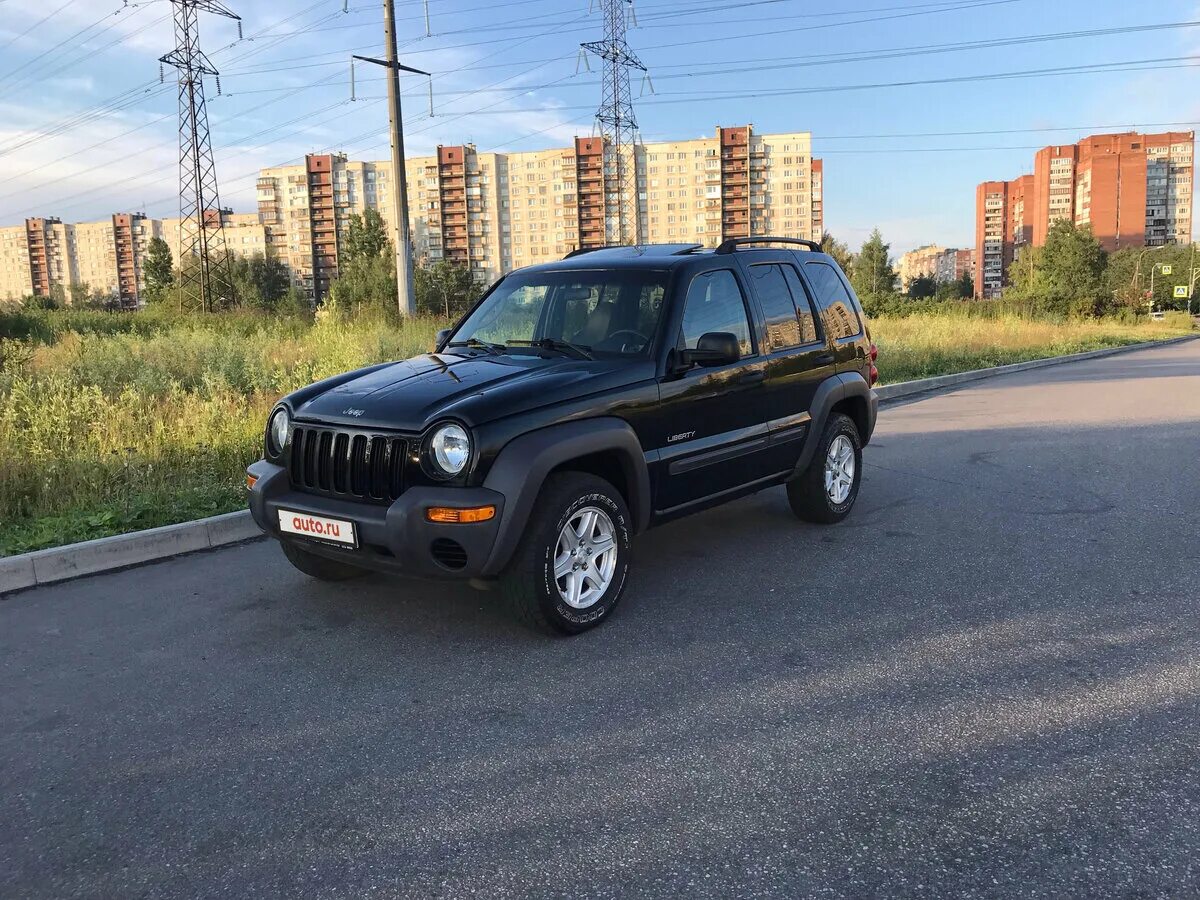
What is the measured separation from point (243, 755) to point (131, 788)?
0.37 meters

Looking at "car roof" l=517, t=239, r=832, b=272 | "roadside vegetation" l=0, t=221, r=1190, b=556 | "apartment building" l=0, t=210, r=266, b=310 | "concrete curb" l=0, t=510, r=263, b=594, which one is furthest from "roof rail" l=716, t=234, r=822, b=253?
"apartment building" l=0, t=210, r=266, b=310

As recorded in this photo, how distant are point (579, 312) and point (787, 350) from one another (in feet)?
4.79

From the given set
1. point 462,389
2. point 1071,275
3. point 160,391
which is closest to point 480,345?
point 462,389

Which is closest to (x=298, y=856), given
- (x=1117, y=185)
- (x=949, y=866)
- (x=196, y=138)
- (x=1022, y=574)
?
(x=949, y=866)

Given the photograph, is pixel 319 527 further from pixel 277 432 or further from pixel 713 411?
pixel 713 411

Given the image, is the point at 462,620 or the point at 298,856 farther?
the point at 462,620

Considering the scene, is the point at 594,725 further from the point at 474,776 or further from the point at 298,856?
the point at 298,856

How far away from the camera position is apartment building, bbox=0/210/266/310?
137625 millimetres

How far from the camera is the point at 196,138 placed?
34.4 metres

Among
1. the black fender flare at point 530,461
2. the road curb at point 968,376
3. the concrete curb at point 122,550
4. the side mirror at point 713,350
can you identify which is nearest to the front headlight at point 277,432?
the black fender flare at point 530,461

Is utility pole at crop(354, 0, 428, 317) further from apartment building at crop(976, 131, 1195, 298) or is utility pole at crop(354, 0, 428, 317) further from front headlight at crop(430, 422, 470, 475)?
apartment building at crop(976, 131, 1195, 298)

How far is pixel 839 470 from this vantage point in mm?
6312

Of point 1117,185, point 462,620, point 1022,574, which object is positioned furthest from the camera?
point 1117,185

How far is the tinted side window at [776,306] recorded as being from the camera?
217 inches
